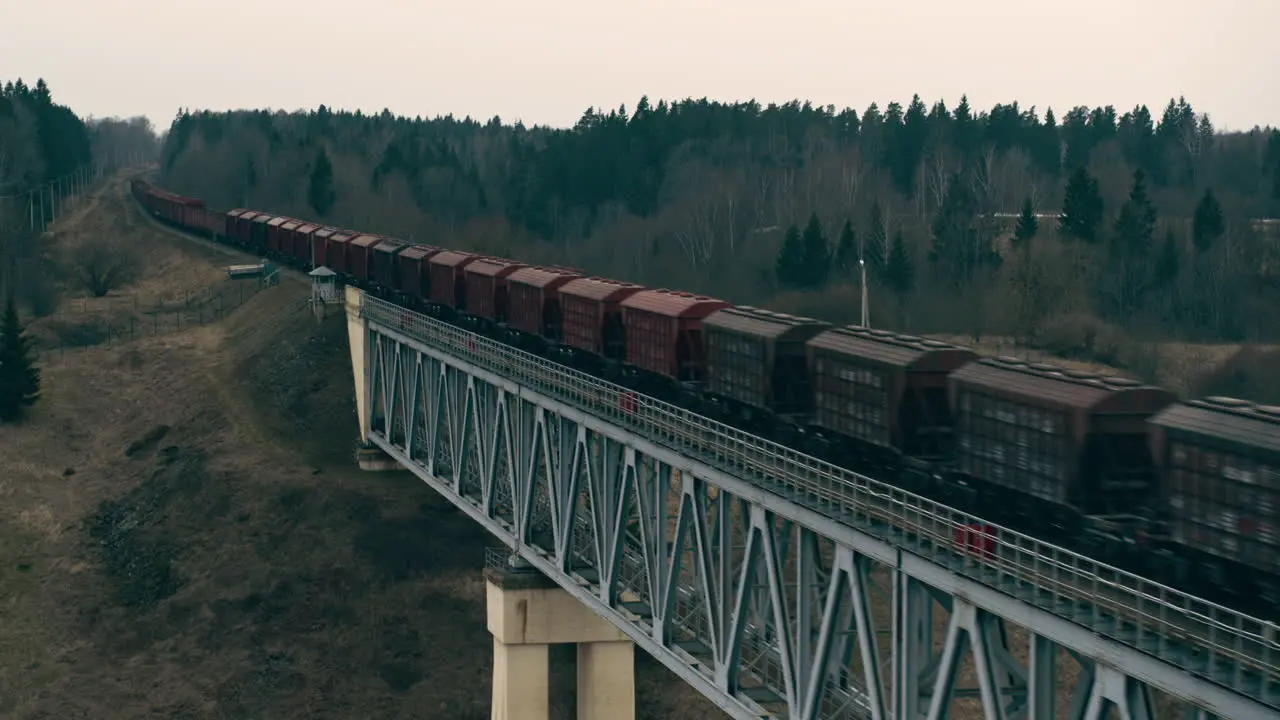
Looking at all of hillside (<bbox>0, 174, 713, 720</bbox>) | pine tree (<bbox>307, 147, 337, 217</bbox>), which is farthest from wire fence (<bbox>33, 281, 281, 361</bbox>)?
pine tree (<bbox>307, 147, 337, 217</bbox>)

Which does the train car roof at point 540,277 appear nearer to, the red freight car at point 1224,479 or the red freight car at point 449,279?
the red freight car at point 449,279

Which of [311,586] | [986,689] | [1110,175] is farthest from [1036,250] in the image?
[986,689]

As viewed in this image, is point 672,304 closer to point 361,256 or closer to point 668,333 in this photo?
point 668,333

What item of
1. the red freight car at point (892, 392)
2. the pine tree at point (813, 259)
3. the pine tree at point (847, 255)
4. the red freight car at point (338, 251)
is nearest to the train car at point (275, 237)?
the red freight car at point (338, 251)

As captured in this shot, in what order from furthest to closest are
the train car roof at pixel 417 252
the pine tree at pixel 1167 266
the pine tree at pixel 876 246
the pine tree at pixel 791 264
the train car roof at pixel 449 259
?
the pine tree at pixel 876 246 < the pine tree at pixel 791 264 < the pine tree at pixel 1167 266 < the train car roof at pixel 417 252 < the train car roof at pixel 449 259

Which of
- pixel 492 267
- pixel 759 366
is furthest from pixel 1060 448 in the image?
pixel 492 267

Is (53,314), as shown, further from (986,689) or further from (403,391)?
(986,689)
